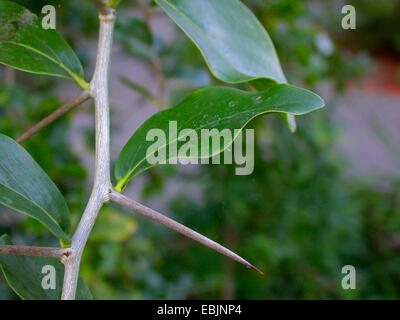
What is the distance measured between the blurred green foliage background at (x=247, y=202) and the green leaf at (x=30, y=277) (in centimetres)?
36

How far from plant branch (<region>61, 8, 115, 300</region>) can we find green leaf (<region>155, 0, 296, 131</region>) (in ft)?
0.16

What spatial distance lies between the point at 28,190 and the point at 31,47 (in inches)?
4.7

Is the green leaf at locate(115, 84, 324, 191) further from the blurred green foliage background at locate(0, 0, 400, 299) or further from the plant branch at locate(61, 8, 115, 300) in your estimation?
the blurred green foliage background at locate(0, 0, 400, 299)

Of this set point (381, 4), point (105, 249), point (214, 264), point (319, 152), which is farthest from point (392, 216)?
point (381, 4)

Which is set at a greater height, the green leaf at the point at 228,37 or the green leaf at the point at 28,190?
the green leaf at the point at 228,37

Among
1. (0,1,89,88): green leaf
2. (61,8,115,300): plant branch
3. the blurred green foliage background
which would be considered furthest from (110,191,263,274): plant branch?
the blurred green foliage background

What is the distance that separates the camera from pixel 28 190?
0.29 meters

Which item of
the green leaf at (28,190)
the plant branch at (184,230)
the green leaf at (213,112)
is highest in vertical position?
the green leaf at (213,112)

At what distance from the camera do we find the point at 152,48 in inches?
29.4

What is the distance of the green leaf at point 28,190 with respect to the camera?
280mm

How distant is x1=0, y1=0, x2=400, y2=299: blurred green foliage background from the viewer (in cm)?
74

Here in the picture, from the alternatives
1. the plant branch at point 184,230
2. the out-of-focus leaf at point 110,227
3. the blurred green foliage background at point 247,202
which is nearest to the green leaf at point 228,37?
the plant branch at point 184,230

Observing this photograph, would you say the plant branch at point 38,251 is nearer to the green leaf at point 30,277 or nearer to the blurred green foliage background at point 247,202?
the green leaf at point 30,277

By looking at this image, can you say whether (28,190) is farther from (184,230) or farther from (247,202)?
(247,202)
